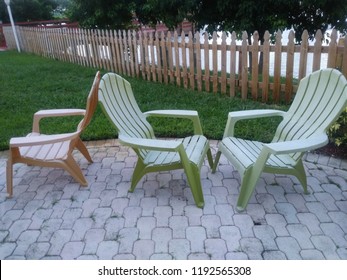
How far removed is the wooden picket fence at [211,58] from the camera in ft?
16.8

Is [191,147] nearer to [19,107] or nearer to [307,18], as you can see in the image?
[19,107]

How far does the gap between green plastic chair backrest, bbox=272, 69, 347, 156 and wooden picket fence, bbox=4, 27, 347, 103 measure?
6.90ft

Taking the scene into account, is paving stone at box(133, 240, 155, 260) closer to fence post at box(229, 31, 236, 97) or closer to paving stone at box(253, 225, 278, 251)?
paving stone at box(253, 225, 278, 251)

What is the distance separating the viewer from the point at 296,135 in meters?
3.09

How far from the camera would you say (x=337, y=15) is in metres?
6.56

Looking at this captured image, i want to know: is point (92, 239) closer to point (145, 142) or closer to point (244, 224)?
point (145, 142)

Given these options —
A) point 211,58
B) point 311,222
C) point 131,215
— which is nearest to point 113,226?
point 131,215

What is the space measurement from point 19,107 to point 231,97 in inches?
158

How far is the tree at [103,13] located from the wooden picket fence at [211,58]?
1.68 feet

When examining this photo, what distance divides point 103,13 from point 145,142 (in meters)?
7.76

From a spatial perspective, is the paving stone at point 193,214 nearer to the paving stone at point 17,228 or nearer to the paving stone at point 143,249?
the paving stone at point 143,249

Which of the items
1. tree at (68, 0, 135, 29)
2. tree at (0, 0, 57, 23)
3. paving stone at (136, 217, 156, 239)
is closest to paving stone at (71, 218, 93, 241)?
paving stone at (136, 217, 156, 239)

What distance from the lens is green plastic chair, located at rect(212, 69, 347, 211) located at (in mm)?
2631
